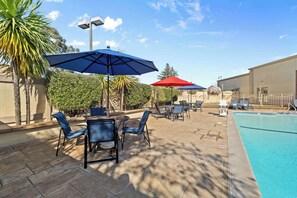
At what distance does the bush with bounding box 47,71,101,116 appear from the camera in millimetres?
6305

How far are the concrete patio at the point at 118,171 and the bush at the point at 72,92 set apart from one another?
235cm

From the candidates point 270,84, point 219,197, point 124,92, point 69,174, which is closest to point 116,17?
point 124,92

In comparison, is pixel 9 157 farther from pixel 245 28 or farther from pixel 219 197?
pixel 245 28

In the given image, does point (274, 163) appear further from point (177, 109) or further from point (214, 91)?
point (214, 91)

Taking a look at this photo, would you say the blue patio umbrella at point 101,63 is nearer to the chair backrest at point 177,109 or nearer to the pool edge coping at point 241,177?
the pool edge coping at point 241,177

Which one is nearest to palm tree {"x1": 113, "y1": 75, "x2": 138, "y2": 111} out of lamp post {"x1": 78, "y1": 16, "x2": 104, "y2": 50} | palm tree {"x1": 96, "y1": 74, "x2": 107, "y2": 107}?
palm tree {"x1": 96, "y1": 74, "x2": 107, "y2": 107}

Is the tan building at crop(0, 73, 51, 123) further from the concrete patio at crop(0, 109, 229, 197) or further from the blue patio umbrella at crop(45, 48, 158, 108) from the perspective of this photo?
the blue patio umbrella at crop(45, 48, 158, 108)

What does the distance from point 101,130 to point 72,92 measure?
456cm

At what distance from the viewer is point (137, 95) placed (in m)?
11.3

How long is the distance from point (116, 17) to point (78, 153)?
943 centimetres

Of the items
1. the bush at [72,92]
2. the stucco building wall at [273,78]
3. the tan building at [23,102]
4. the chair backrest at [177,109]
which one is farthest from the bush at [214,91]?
the tan building at [23,102]

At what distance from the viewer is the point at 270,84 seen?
1933 centimetres

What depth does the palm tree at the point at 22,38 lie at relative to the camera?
4.39 metres

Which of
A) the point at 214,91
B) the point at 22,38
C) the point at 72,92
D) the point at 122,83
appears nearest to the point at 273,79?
the point at 214,91
